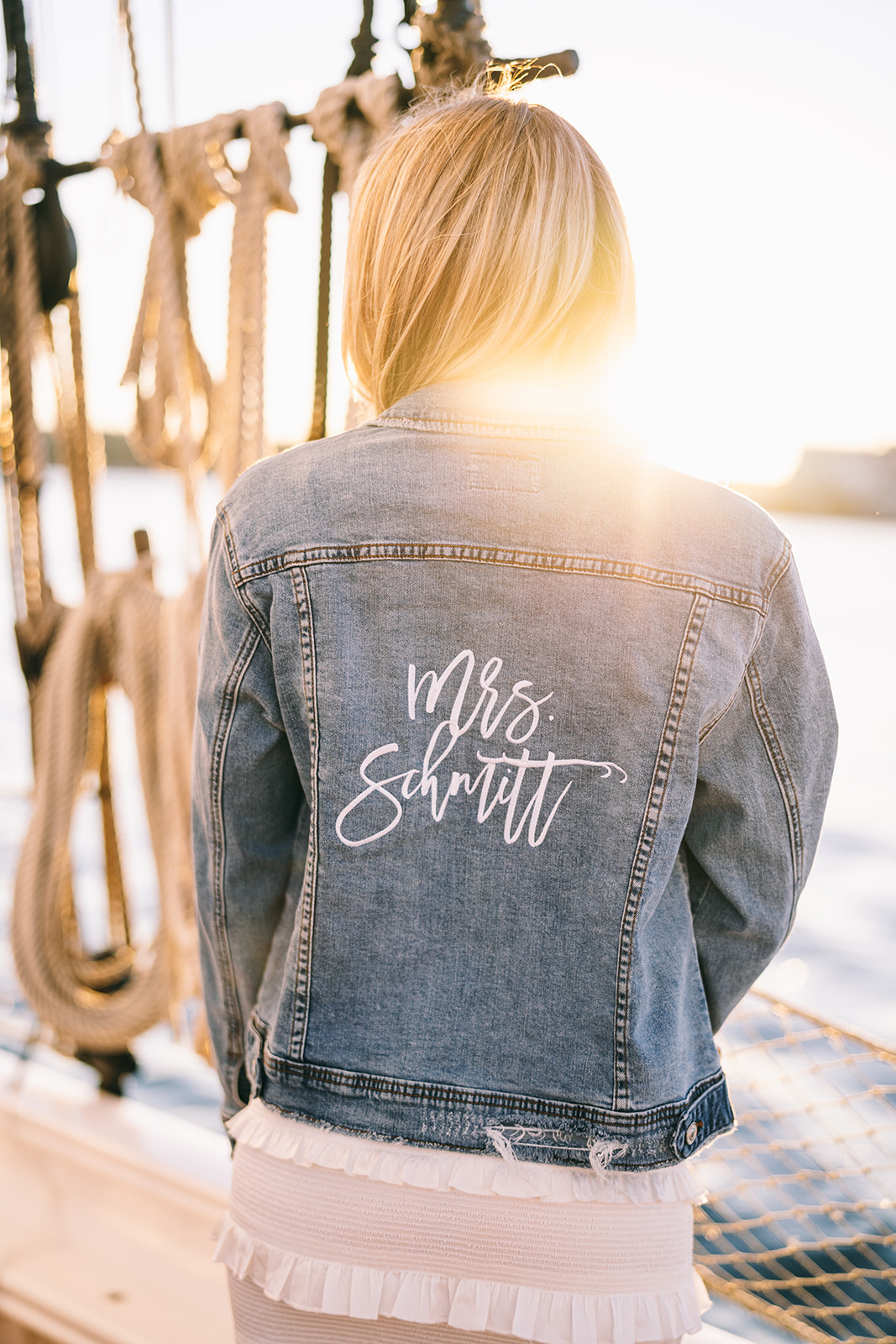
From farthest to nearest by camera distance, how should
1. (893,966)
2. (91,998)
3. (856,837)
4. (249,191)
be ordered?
1. (856,837)
2. (893,966)
3. (91,998)
4. (249,191)

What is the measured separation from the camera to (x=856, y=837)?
18.3ft

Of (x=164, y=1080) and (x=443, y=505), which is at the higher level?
(x=443, y=505)

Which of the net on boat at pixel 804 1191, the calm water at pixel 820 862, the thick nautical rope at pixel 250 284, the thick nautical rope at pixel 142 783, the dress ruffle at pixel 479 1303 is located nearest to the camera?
the dress ruffle at pixel 479 1303

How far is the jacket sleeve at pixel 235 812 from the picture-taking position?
65 cm

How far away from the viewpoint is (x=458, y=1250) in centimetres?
57

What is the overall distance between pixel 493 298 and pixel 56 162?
99 cm

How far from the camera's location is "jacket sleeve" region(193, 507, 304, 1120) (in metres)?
0.65

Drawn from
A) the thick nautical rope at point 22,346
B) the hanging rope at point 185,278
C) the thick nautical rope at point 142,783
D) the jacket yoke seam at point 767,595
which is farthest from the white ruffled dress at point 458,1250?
the thick nautical rope at point 22,346

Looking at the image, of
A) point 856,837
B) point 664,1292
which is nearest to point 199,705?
point 664,1292

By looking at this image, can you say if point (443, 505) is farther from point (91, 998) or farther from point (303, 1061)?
point (91, 998)

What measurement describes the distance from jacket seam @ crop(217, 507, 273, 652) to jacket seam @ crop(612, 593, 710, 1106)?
0.89 feet

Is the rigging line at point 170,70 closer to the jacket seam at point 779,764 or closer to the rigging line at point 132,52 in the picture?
the rigging line at point 132,52

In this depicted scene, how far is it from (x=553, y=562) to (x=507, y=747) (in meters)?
0.12

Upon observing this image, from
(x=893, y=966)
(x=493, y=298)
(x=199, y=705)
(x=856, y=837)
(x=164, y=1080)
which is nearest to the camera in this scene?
(x=493, y=298)
